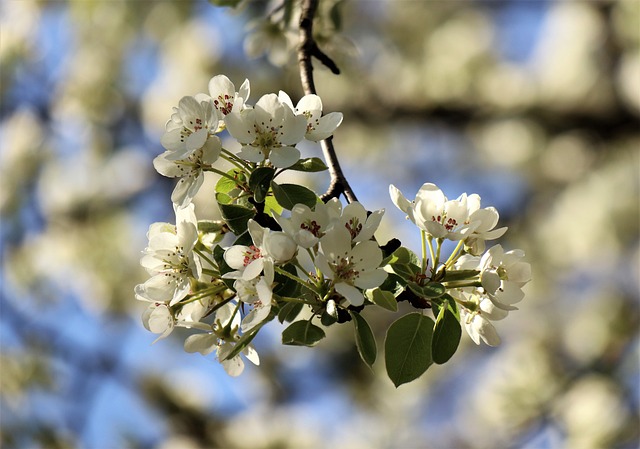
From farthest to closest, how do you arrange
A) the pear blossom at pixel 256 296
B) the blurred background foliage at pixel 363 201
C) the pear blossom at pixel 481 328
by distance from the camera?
the blurred background foliage at pixel 363 201, the pear blossom at pixel 481 328, the pear blossom at pixel 256 296

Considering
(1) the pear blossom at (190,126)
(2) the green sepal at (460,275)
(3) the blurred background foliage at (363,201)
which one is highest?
(3) the blurred background foliage at (363,201)

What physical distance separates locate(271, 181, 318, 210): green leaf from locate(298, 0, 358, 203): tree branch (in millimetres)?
50

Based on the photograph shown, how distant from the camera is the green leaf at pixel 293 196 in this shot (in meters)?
0.74

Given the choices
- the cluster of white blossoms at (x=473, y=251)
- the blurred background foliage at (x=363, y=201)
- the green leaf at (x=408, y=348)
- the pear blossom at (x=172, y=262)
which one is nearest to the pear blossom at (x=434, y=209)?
the cluster of white blossoms at (x=473, y=251)

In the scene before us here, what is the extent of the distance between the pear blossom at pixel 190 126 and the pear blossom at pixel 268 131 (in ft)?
0.06

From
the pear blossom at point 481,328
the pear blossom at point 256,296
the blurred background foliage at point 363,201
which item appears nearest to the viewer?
the pear blossom at point 256,296

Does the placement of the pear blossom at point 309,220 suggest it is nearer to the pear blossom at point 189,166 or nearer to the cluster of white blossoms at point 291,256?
the cluster of white blossoms at point 291,256

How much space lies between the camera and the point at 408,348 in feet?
2.56

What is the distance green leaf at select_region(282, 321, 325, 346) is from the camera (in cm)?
75

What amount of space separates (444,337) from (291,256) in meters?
0.19

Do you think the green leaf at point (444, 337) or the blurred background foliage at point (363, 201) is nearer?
the green leaf at point (444, 337)

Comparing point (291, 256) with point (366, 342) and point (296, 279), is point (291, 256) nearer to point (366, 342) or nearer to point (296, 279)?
point (296, 279)

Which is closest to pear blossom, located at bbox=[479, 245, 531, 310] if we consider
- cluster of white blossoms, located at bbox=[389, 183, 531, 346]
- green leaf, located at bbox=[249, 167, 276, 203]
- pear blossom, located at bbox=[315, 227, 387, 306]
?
cluster of white blossoms, located at bbox=[389, 183, 531, 346]

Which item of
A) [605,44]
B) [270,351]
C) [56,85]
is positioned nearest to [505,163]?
[605,44]
